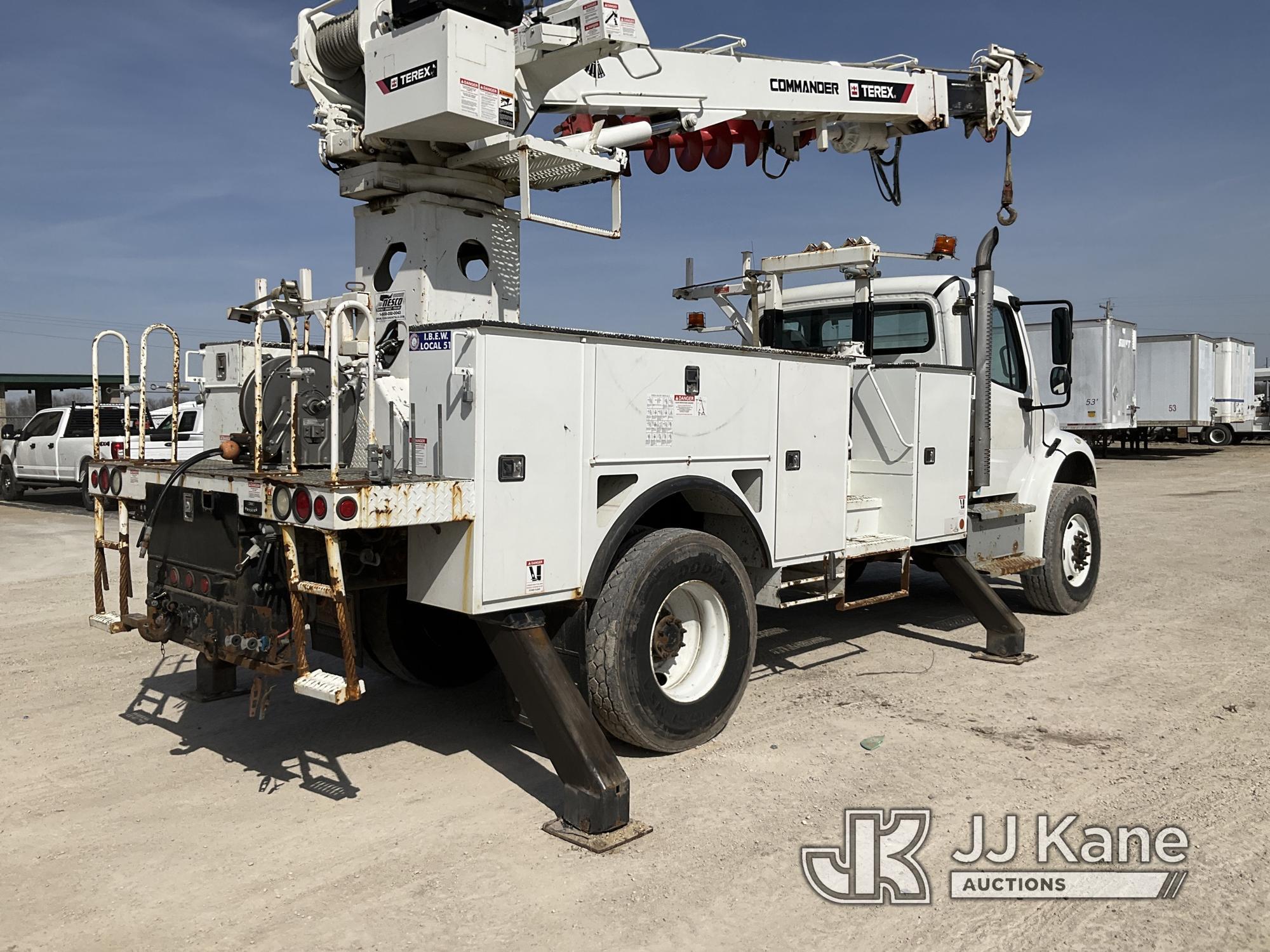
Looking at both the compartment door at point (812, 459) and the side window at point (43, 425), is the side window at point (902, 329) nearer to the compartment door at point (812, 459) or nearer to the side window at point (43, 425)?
the compartment door at point (812, 459)

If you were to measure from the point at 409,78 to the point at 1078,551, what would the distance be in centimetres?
662

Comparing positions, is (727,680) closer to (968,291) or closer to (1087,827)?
(1087,827)

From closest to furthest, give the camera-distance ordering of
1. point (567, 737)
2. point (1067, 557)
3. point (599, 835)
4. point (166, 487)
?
point (599, 835) → point (567, 737) → point (166, 487) → point (1067, 557)

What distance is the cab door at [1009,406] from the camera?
7945mm

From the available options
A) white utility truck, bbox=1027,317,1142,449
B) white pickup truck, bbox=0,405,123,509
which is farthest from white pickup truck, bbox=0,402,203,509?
white utility truck, bbox=1027,317,1142,449

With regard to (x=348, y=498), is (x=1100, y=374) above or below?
above

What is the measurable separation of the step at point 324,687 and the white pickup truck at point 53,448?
52.1 ft

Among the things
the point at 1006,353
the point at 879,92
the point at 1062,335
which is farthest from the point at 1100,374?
the point at 879,92

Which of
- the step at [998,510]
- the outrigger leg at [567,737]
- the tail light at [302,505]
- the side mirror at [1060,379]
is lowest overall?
the outrigger leg at [567,737]

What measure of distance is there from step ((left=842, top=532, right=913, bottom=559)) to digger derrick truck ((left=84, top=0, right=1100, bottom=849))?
0.03m

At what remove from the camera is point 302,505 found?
398 centimetres

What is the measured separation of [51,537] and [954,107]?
12.5 metres

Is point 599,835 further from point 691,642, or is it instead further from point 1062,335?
point 1062,335

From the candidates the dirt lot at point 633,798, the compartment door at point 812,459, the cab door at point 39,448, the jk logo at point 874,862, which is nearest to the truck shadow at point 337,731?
the dirt lot at point 633,798
